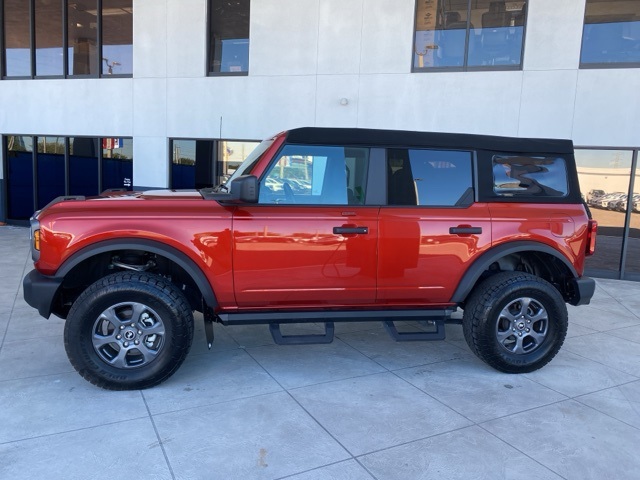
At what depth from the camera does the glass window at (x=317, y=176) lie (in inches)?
160

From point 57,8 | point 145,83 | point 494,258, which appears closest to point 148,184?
point 145,83

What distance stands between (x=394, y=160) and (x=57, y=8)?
11.1m

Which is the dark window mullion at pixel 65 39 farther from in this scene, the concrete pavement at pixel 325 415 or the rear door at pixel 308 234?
the rear door at pixel 308 234

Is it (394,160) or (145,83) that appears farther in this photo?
(145,83)

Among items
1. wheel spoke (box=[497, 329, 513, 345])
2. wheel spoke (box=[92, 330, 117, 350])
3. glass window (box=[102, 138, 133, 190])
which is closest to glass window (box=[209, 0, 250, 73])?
glass window (box=[102, 138, 133, 190])

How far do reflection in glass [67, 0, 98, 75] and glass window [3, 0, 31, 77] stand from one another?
1.19m

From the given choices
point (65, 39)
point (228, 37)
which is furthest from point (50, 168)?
point (228, 37)

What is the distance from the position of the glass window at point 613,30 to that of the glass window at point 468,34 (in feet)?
3.56

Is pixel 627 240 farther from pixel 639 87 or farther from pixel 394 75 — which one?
pixel 394 75

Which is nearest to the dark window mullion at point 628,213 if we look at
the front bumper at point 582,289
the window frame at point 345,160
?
the front bumper at point 582,289

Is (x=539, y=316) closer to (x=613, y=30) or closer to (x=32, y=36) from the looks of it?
(x=613, y=30)

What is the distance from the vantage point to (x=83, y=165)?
1175 centimetres

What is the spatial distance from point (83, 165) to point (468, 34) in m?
8.74

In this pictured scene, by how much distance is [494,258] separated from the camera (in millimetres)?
4281
